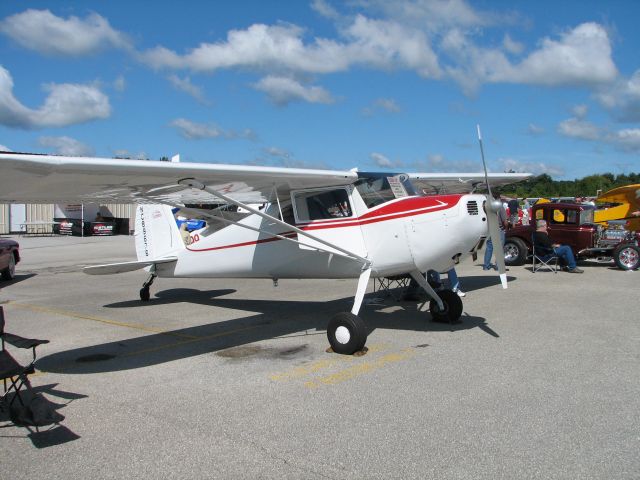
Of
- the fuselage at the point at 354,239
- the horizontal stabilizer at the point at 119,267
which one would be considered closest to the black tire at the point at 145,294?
the horizontal stabilizer at the point at 119,267

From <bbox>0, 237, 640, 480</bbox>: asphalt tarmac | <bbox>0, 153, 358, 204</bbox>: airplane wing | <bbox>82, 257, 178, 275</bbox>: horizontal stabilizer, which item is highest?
<bbox>0, 153, 358, 204</bbox>: airplane wing

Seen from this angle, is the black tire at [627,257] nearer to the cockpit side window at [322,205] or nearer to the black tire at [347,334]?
the cockpit side window at [322,205]

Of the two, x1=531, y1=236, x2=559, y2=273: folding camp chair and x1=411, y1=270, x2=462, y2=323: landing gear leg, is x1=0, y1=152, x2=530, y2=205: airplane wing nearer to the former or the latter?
x1=411, y1=270, x2=462, y2=323: landing gear leg

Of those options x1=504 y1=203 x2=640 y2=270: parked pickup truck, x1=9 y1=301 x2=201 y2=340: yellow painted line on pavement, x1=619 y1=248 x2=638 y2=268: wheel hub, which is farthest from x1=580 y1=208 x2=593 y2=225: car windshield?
x1=9 y1=301 x2=201 y2=340: yellow painted line on pavement

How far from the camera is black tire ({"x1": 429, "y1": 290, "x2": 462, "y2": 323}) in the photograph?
8.35m

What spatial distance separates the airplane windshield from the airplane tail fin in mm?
4275

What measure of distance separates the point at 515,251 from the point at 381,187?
10471 mm

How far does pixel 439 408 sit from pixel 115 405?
3.00 m

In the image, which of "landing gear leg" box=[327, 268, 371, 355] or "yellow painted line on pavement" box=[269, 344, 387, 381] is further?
"landing gear leg" box=[327, 268, 371, 355]

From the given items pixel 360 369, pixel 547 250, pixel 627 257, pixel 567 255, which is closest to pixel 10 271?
pixel 360 369

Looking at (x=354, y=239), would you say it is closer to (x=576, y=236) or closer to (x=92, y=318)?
(x=92, y=318)

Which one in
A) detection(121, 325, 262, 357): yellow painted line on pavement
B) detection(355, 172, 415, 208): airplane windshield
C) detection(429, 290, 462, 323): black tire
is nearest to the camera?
detection(121, 325, 262, 357): yellow painted line on pavement

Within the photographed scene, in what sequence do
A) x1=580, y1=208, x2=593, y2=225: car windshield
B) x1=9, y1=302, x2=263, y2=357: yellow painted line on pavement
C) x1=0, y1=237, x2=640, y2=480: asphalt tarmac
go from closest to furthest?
x1=0, y1=237, x2=640, y2=480: asphalt tarmac
x1=9, y1=302, x2=263, y2=357: yellow painted line on pavement
x1=580, y1=208, x2=593, y2=225: car windshield

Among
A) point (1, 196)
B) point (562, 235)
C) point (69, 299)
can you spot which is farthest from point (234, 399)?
point (562, 235)
